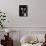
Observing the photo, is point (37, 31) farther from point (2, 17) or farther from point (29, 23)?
point (2, 17)

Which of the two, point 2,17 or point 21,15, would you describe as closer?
point 2,17

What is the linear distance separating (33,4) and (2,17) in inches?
27.8

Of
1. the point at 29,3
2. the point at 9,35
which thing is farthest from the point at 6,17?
the point at 29,3

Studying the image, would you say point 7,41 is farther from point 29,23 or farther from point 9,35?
point 29,23

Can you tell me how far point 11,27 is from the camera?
2.80 metres

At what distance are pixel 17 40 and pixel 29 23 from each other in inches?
17.5

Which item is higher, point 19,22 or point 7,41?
point 19,22

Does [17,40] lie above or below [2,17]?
below

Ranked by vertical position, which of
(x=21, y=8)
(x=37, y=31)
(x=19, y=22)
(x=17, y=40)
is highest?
(x=21, y=8)

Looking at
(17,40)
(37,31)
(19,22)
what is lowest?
(17,40)

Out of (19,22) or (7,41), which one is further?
(19,22)

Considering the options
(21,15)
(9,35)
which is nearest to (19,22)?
(21,15)

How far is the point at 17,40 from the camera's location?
284 centimetres

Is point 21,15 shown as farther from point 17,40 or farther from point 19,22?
point 17,40
